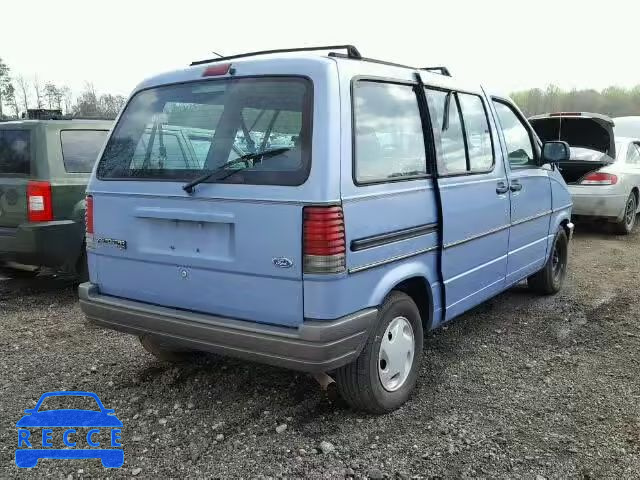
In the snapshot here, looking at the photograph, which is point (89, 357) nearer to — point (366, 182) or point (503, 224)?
point (366, 182)

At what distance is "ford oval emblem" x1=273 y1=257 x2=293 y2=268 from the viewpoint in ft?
8.86

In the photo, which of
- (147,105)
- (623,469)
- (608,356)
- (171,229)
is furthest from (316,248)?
(608,356)

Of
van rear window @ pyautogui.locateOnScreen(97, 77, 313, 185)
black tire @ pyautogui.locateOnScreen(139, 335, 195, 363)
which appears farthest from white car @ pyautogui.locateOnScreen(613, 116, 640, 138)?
van rear window @ pyautogui.locateOnScreen(97, 77, 313, 185)

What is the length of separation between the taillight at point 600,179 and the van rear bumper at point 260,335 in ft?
22.6

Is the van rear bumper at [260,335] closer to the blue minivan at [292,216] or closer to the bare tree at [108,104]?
the blue minivan at [292,216]

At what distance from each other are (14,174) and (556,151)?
188 inches

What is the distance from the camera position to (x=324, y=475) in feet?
8.73

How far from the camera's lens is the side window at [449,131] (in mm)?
3545

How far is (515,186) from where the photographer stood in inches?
175

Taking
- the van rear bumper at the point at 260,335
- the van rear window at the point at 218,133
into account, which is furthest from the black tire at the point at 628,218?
the van rear window at the point at 218,133

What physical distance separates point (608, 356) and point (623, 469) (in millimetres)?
1549

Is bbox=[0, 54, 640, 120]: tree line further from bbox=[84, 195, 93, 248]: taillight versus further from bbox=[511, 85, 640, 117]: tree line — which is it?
bbox=[84, 195, 93, 248]: taillight

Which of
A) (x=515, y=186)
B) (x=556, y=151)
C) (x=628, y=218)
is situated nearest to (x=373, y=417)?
(x=515, y=186)

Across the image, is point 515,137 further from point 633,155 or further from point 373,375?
point 633,155
